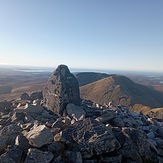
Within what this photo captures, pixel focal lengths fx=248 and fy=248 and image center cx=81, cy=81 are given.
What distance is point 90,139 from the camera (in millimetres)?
10023

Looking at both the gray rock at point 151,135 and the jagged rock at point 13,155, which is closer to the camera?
the jagged rock at point 13,155

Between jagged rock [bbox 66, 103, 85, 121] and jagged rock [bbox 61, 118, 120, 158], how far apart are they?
269 cm

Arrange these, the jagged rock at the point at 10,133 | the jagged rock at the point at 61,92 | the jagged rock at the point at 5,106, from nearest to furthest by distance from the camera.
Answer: the jagged rock at the point at 10,133 < the jagged rock at the point at 61,92 < the jagged rock at the point at 5,106

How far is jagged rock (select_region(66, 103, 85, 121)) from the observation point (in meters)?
13.7

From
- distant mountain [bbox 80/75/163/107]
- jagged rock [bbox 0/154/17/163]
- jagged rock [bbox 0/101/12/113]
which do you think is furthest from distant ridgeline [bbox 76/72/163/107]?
jagged rock [bbox 0/154/17/163]

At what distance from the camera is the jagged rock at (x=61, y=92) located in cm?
1545

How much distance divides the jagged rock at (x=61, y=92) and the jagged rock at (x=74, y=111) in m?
0.58

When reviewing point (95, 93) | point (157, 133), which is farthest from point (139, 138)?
point (95, 93)

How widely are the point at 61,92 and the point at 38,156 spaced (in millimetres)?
6749

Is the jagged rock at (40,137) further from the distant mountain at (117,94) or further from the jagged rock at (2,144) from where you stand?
→ the distant mountain at (117,94)

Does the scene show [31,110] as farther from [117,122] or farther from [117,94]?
[117,94]

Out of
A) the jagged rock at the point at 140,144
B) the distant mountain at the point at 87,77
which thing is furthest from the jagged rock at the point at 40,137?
the distant mountain at the point at 87,77

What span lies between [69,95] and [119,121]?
3.88 m

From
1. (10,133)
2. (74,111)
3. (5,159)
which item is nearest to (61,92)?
(74,111)
